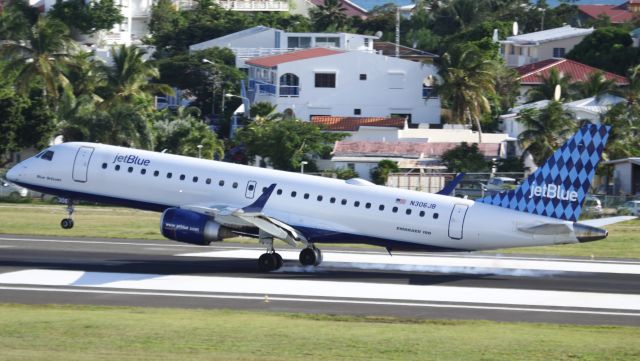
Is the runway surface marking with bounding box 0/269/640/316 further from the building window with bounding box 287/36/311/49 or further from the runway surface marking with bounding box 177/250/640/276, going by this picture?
the building window with bounding box 287/36/311/49

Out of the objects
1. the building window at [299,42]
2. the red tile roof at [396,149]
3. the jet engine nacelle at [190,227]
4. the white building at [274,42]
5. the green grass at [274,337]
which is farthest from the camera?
the building window at [299,42]

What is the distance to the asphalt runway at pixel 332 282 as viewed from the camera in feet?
110

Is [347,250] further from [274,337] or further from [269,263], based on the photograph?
[274,337]

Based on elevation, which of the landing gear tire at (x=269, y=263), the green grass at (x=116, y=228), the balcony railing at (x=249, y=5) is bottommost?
the green grass at (x=116, y=228)

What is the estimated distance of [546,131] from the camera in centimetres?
8275

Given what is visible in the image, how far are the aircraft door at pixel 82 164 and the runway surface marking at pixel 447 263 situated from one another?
4858 millimetres

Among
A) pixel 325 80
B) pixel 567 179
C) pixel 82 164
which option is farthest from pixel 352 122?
pixel 567 179

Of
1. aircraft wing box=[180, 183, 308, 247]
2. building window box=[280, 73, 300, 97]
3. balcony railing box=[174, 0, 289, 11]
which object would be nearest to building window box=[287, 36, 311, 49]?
building window box=[280, 73, 300, 97]

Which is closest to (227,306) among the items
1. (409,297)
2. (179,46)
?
(409,297)

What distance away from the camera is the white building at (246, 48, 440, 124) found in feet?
337

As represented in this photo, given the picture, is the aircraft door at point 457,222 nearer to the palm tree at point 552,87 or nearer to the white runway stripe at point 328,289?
the white runway stripe at point 328,289

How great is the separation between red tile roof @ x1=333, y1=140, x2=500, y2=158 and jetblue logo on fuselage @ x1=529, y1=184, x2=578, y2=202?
142 feet

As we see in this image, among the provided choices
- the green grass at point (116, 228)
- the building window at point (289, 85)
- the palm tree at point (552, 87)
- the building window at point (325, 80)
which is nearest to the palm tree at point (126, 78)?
the building window at point (289, 85)

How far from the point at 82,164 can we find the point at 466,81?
61.3m
